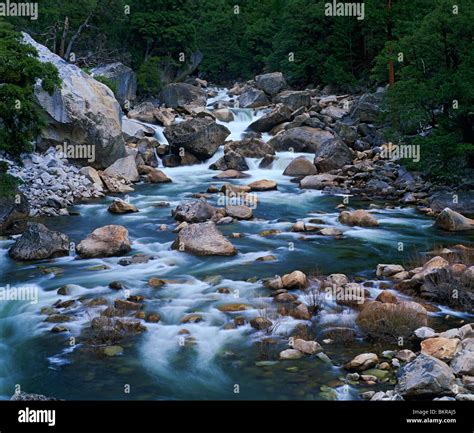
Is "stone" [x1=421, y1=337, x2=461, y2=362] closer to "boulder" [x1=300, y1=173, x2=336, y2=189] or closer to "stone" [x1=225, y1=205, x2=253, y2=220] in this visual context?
"stone" [x1=225, y1=205, x2=253, y2=220]

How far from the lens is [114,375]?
30.6 feet

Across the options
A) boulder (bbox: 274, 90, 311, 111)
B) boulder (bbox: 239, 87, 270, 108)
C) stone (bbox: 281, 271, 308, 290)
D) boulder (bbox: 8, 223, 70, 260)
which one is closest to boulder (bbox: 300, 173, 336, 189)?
boulder (bbox: 8, 223, 70, 260)

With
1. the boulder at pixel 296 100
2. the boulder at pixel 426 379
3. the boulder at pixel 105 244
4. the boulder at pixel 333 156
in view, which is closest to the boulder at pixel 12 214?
the boulder at pixel 105 244

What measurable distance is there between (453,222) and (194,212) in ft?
24.5

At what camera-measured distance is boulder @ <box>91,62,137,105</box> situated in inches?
1519

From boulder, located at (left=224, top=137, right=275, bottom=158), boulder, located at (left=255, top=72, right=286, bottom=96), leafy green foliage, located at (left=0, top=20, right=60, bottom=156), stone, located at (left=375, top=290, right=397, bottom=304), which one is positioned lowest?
stone, located at (left=375, top=290, right=397, bottom=304)

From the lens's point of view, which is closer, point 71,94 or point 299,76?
point 71,94

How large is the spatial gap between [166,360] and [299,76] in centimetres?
3867

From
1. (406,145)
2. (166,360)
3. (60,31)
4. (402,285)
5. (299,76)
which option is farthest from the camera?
(299,76)

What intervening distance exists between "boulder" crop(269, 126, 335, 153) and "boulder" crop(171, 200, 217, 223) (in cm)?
1181

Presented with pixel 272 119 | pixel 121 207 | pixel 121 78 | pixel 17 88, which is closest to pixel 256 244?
pixel 121 207

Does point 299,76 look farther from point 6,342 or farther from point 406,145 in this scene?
point 6,342

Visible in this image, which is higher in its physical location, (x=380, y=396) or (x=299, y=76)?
(x=299, y=76)

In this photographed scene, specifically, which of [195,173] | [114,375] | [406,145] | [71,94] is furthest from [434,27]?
[114,375]
